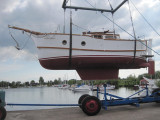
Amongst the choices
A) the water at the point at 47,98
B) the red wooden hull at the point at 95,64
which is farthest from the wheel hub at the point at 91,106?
the water at the point at 47,98

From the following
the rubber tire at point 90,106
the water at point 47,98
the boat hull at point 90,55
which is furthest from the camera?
the water at point 47,98

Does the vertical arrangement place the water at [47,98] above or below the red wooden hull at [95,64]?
below

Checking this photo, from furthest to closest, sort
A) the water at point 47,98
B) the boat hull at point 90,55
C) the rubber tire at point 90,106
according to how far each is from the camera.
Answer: the water at point 47,98
the boat hull at point 90,55
the rubber tire at point 90,106

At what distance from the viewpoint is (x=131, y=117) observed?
19.9 ft

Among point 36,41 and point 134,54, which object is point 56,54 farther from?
point 134,54

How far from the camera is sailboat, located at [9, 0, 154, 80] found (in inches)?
309

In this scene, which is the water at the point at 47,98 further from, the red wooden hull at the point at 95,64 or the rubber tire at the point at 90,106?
the rubber tire at the point at 90,106

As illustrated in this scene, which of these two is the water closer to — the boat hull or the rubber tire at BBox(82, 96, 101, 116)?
the boat hull

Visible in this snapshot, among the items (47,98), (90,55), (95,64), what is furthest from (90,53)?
(47,98)

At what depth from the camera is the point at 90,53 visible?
26.9 ft

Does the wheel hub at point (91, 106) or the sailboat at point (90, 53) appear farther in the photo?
the sailboat at point (90, 53)

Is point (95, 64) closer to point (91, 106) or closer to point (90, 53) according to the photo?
point (90, 53)

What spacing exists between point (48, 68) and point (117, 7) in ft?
19.3

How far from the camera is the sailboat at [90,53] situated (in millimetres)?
7848
